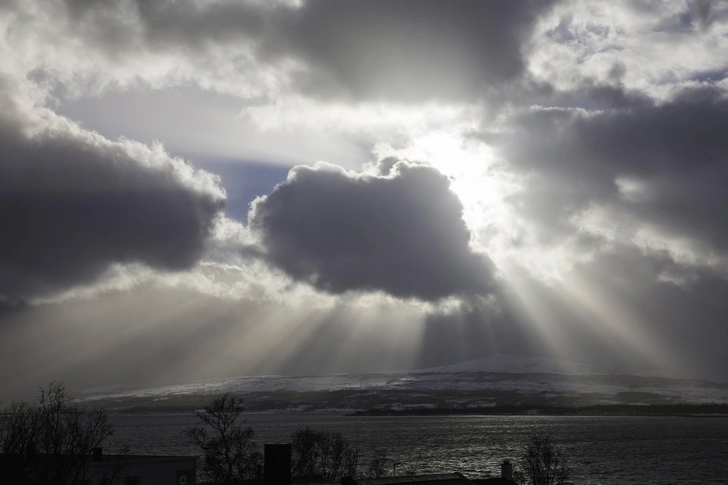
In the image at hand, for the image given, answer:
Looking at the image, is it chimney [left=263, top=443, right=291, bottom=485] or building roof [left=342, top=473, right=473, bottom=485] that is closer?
building roof [left=342, top=473, right=473, bottom=485]

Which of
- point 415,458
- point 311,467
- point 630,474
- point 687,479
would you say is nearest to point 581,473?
point 630,474

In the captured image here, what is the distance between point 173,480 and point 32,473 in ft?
49.5

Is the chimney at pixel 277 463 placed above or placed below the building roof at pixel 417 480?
above

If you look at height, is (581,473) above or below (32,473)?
below

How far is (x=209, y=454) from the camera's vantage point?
85250 mm

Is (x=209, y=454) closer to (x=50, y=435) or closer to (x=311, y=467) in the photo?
(x=311, y=467)

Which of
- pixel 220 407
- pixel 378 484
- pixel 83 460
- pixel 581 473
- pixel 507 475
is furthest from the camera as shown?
pixel 581 473

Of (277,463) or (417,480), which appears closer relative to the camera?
(417,480)

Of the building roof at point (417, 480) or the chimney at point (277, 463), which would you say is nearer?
the building roof at point (417, 480)

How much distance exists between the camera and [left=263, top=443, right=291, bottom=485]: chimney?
43469 millimetres

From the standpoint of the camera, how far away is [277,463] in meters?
43.5

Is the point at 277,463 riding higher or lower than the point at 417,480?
higher

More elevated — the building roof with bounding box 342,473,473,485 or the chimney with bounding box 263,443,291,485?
the chimney with bounding box 263,443,291,485

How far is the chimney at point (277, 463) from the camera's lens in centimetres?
4347
